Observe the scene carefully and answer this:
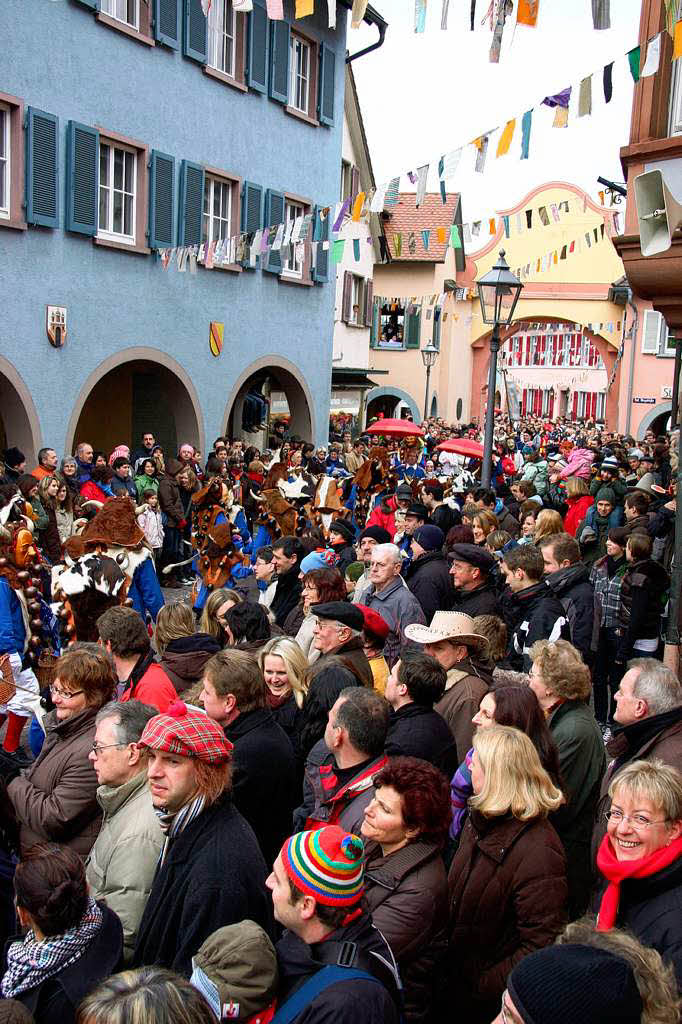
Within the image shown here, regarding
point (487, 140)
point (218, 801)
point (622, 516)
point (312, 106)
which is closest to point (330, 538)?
point (622, 516)

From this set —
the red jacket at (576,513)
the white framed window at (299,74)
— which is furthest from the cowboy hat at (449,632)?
the white framed window at (299,74)

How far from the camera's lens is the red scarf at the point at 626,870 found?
10.9ft

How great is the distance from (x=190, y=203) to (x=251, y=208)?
1954 mm

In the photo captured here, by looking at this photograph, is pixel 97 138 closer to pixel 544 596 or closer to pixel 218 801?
pixel 544 596

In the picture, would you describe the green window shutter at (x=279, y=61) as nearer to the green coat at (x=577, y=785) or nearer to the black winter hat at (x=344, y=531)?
the black winter hat at (x=344, y=531)

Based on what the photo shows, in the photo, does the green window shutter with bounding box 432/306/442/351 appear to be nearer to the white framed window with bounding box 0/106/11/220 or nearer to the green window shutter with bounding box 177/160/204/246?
Result: the green window shutter with bounding box 177/160/204/246

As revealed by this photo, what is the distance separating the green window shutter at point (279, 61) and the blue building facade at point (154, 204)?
39 millimetres

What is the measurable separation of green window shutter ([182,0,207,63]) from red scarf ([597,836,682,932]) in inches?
635

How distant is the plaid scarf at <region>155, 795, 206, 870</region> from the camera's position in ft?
11.2

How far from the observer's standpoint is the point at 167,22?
16156 mm

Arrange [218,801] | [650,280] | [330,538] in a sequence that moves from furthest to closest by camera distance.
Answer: [330,538], [650,280], [218,801]

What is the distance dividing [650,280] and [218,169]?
11.0m

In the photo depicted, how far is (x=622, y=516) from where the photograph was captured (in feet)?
36.4

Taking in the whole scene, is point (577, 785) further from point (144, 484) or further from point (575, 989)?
point (144, 484)
